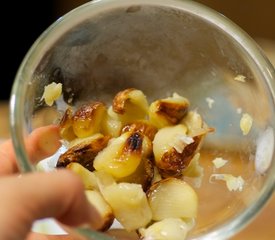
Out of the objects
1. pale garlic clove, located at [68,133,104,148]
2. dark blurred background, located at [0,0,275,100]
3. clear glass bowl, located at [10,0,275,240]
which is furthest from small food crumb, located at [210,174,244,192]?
dark blurred background, located at [0,0,275,100]

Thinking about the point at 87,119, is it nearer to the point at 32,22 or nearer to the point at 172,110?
the point at 172,110

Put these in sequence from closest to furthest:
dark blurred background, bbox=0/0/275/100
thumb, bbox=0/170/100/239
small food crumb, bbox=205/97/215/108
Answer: thumb, bbox=0/170/100/239
small food crumb, bbox=205/97/215/108
dark blurred background, bbox=0/0/275/100

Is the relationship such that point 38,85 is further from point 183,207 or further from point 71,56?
point 183,207

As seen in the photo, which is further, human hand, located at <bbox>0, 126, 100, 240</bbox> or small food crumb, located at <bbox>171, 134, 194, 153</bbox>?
small food crumb, located at <bbox>171, 134, 194, 153</bbox>

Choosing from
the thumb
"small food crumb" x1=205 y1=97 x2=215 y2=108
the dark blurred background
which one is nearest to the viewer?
the thumb

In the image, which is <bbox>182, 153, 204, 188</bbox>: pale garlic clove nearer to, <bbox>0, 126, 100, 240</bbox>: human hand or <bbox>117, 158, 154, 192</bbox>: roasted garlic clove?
<bbox>117, 158, 154, 192</bbox>: roasted garlic clove

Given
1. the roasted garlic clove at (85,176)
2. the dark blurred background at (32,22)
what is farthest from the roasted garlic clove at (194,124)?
the dark blurred background at (32,22)

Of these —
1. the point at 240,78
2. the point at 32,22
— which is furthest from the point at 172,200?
the point at 32,22

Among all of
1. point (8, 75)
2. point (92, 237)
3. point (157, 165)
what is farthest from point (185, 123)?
point (8, 75)
